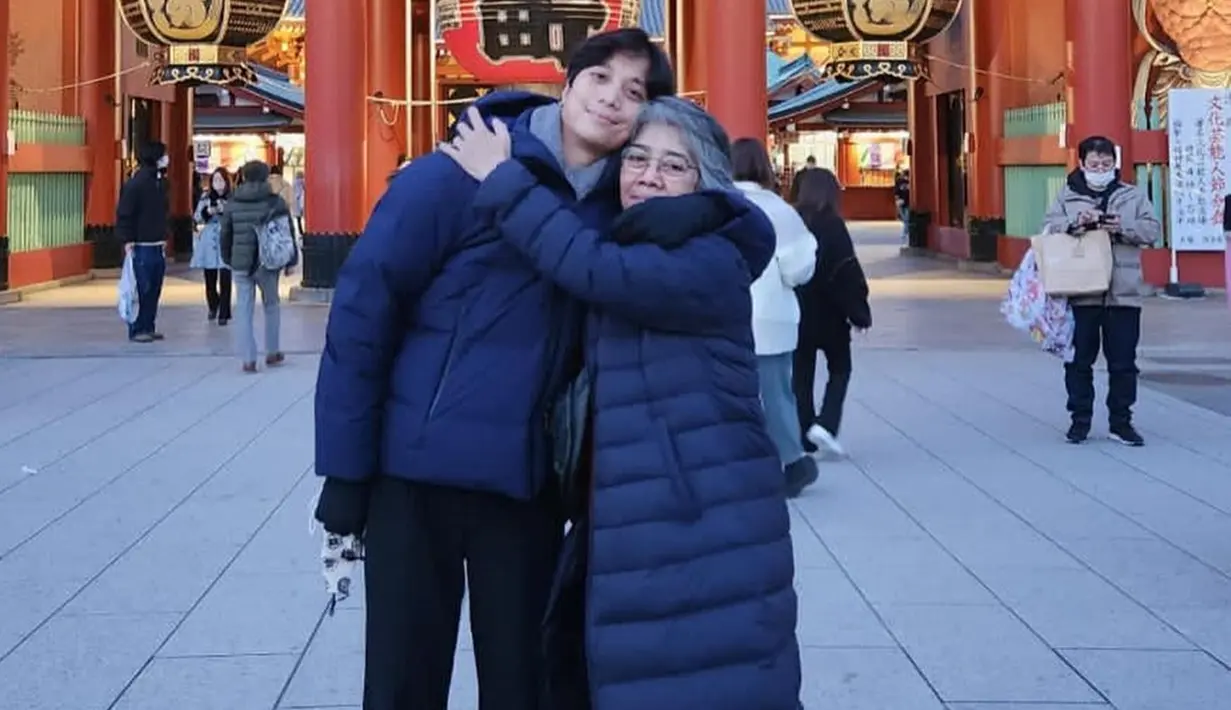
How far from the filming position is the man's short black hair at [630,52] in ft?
9.18

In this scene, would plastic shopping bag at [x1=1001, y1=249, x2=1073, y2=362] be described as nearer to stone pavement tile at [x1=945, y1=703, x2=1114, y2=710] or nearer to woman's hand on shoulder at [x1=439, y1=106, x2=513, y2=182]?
stone pavement tile at [x1=945, y1=703, x2=1114, y2=710]

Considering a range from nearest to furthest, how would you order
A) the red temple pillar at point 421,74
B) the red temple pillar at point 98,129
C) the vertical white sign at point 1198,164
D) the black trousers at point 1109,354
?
the black trousers at point 1109,354, the vertical white sign at point 1198,164, the red temple pillar at point 98,129, the red temple pillar at point 421,74

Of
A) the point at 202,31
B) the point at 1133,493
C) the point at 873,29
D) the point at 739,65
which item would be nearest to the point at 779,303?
the point at 1133,493

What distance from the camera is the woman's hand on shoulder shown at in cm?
279

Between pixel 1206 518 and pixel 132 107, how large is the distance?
1892cm

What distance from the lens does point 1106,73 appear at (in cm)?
1662

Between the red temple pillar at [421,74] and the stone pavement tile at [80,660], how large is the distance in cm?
1809

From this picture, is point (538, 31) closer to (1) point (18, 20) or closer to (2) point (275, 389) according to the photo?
(2) point (275, 389)

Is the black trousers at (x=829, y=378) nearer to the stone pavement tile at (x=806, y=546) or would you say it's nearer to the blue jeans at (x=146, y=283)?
the stone pavement tile at (x=806, y=546)

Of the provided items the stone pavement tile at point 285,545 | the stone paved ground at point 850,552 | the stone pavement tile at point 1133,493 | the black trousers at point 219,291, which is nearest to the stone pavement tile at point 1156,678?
the stone paved ground at point 850,552

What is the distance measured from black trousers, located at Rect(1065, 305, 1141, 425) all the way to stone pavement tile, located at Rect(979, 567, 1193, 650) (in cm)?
282

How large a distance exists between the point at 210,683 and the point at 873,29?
14590mm

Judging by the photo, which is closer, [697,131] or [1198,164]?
[697,131]

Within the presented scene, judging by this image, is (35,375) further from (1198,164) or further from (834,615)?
(1198,164)
